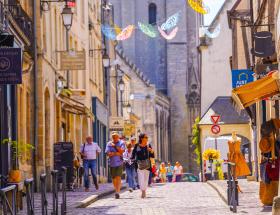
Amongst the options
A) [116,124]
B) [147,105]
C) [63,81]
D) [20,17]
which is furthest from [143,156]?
[147,105]

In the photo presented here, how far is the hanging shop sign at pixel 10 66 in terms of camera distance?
17.8 metres

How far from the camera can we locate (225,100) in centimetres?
6253

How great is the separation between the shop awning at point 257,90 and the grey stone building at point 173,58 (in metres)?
83.2

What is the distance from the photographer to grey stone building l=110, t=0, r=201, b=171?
4136 inches

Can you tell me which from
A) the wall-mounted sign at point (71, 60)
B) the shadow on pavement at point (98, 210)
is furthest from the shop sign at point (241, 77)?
the shadow on pavement at point (98, 210)

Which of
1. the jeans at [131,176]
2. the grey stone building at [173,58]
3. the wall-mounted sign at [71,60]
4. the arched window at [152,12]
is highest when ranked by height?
the arched window at [152,12]

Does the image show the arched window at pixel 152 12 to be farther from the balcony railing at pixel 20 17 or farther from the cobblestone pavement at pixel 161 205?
the cobblestone pavement at pixel 161 205

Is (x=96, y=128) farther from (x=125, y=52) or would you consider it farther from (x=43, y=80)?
(x=125, y=52)

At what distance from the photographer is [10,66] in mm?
18094

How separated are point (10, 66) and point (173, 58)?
88.1 meters

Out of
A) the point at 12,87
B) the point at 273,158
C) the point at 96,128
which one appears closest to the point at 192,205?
the point at 273,158

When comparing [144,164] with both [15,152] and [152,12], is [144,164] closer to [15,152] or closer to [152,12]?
[15,152]

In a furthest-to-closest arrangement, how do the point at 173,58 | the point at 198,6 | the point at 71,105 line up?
the point at 173,58 < the point at 71,105 < the point at 198,6

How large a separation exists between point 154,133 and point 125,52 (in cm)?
1145
